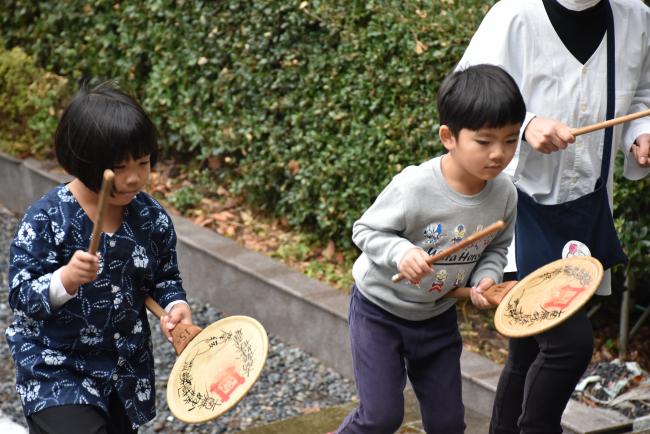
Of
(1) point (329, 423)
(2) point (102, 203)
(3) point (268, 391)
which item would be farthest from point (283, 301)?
(2) point (102, 203)

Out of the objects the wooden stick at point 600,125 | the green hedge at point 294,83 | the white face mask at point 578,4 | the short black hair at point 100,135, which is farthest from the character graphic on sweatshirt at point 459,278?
the green hedge at point 294,83

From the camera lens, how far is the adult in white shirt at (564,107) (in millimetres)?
3205

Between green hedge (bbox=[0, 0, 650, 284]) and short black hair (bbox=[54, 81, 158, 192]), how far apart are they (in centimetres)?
221

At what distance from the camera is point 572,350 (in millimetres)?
3242

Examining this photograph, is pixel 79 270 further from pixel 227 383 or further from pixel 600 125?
pixel 600 125

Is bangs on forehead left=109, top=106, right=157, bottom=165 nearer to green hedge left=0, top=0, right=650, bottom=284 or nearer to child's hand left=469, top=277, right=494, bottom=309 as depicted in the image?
child's hand left=469, top=277, right=494, bottom=309

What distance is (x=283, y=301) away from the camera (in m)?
5.38

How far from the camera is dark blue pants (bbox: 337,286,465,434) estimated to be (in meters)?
3.24

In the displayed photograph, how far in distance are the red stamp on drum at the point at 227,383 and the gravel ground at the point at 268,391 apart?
→ 1.65m

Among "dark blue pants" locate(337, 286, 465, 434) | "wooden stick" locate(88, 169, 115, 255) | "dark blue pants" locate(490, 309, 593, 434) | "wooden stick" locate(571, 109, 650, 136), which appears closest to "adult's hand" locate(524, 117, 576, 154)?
"wooden stick" locate(571, 109, 650, 136)

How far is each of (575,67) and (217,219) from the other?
138 inches

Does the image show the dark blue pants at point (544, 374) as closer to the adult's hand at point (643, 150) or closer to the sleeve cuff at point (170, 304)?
the adult's hand at point (643, 150)

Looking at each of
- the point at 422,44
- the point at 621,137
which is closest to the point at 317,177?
the point at 422,44

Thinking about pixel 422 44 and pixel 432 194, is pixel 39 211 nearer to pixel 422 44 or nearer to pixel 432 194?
pixel 432 194
